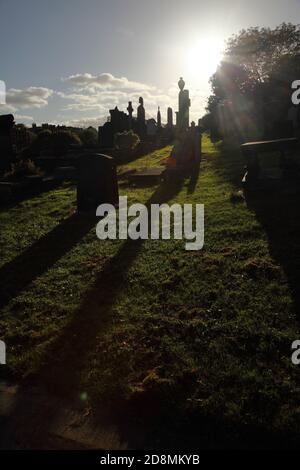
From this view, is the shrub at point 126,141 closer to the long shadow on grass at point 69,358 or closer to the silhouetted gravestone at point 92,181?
the silhouetted gravestone at point 92,181

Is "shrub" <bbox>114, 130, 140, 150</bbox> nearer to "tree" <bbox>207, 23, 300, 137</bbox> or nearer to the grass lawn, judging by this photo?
the grass lawn

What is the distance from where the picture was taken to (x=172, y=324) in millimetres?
4418

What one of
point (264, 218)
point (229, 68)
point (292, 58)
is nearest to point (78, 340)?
point (264, 218)

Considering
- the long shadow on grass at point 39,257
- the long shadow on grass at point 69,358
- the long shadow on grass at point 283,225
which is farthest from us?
the long shadow on grass at point 39,257

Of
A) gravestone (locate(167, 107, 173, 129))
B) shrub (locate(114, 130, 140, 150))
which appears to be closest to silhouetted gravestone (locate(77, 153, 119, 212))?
shrub (locate(114, 130, 140, 150))

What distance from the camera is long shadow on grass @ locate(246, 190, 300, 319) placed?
525cm

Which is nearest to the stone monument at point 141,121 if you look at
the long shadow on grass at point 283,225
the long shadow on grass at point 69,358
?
the long shadow on grass at point 283,225

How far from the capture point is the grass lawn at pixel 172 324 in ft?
10.3

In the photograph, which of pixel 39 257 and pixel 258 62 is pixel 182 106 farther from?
pixel 258 62

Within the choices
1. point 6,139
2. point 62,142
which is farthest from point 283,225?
point 62,142

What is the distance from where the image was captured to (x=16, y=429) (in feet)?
10.2

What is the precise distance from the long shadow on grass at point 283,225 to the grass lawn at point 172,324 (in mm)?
27

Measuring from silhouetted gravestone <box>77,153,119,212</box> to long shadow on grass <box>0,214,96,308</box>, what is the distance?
793 millimetres
